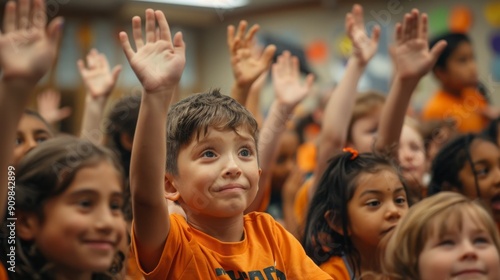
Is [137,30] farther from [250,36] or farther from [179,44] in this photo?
[250,36]

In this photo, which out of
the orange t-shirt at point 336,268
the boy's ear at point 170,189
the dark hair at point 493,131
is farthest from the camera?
the dark hair at point 493,131

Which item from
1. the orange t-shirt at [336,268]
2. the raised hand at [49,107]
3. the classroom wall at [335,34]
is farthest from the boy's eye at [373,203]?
the classroom wall at [335,34]

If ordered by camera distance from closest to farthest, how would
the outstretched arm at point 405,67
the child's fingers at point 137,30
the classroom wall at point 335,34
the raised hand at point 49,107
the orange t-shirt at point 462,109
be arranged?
the child's fingers at point 137,30
the outstretched arm at point 405,67
the orange t-shirt at point 462,109
the raised hand at point 49,107
the classroom wall at point 335,34

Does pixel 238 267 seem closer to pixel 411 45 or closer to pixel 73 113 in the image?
pixel 411 45

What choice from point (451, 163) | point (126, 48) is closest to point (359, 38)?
point (451, 163)

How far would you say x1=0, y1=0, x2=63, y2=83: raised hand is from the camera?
1.26 m

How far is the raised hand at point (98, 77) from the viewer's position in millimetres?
2625

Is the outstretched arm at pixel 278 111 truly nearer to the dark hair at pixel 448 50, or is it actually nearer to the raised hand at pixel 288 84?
the raised hand at pixel 288 84

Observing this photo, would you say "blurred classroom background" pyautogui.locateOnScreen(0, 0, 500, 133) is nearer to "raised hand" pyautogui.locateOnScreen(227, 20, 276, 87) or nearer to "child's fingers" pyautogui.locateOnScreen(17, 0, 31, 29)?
"raised hand" pyautogui.locateOnScreen(227, 20, 276, 87)

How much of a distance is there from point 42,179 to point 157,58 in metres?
0.37

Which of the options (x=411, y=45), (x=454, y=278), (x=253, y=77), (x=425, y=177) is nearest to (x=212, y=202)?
(x=454, y=278)

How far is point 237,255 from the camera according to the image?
1582mm

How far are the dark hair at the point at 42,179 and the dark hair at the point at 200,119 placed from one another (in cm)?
15

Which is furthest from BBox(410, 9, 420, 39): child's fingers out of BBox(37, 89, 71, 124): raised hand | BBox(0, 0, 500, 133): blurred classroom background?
BBox(0, 0, 500, 133): blurred classroom background
